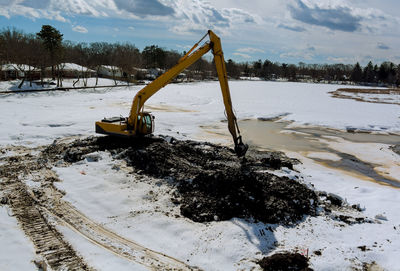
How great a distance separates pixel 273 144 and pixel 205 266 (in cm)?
1176

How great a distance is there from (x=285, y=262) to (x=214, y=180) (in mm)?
3544

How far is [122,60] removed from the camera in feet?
191

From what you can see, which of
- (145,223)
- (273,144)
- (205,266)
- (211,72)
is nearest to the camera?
(205,266)

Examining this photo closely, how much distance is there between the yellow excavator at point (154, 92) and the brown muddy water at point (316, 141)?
498 cm

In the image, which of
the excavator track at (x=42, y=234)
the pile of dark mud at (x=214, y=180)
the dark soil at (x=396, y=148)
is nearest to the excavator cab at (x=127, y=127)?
the pile of dark mud at (x=214, y=180)

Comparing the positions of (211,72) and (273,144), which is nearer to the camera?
(273,144)

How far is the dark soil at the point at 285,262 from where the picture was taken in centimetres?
573

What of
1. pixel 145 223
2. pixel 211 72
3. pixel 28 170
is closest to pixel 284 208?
pixel 145 223

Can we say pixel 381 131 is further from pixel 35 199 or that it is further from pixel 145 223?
pixel 35 199

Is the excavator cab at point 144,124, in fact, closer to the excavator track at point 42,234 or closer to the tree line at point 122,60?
the excavator track at point 42,234

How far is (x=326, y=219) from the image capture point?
781 centimetres

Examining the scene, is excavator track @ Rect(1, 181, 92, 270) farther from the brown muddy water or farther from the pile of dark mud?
the brown muddy water

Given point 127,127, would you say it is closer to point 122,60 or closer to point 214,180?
point 214,180

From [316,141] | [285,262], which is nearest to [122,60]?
[316,141]
